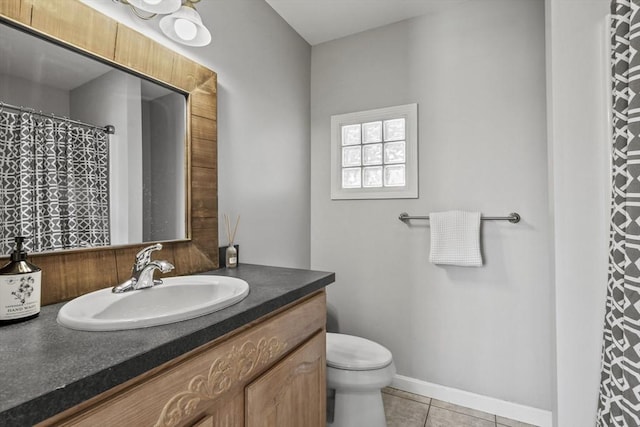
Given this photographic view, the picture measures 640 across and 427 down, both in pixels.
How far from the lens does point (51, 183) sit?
3.07 ft

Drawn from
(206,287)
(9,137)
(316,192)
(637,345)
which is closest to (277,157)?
(316,192)

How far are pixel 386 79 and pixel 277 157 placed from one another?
0.93m

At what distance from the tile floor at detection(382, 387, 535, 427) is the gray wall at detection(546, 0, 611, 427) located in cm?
70

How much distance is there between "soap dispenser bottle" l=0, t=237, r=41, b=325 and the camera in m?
0.72

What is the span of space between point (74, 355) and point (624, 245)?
1277 mm

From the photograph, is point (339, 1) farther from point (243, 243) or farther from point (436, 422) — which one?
point (436, 422)

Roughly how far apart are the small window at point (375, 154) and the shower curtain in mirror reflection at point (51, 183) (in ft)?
4.93

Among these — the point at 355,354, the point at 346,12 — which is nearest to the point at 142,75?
the point at 346,12

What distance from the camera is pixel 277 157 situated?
2.00 m

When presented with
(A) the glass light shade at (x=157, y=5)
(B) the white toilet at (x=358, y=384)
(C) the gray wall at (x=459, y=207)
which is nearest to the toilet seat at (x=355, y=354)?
(B) the white toilet at (x=358, y=384)

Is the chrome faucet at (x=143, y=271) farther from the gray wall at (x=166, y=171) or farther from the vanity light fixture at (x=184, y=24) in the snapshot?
the vanity light fixture at (x=184, y=24)

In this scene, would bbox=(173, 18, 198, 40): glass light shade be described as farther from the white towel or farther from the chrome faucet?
the white towel

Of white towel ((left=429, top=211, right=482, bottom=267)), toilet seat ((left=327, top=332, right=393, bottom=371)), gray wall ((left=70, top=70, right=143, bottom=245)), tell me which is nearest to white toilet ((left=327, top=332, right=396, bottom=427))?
toilet seat ((left=327, top=332, right=393, bottom=371))

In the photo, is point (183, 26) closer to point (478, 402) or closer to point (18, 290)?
point (18, 290)
